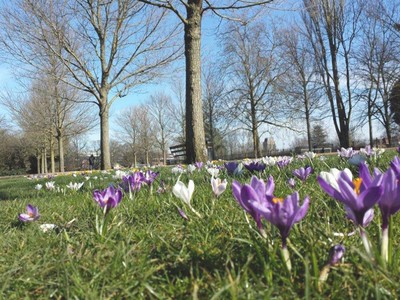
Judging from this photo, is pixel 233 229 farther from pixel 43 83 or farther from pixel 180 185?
pixel 43 83

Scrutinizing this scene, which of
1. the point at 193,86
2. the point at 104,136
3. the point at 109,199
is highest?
the point at 193,86

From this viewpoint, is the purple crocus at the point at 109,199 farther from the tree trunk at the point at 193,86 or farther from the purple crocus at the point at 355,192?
the tree trunk at the point at 193,86

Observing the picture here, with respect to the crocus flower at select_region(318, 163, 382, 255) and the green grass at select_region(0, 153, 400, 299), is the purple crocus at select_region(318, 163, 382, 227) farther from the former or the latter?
the green grass at select_region(0, 153, 400, 299)

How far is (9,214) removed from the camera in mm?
3004

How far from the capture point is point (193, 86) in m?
9.32

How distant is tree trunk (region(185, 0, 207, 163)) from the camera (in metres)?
9.10

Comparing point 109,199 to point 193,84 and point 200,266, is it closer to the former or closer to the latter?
point 200,266

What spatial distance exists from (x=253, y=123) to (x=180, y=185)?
90.4 feet

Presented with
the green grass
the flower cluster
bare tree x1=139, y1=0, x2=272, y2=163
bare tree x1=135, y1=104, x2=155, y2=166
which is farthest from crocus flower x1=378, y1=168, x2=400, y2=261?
bare tree x1=135, y1=104, x2=155, y2=166

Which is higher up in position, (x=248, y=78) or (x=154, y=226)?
(x=248, y=78)

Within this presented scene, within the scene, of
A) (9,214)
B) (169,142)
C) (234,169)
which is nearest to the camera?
(9,214)

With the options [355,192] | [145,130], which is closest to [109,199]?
[355,192]

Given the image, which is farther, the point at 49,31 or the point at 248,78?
the point at 248,78

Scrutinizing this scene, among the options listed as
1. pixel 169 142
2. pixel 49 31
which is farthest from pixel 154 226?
pixel 169 142
